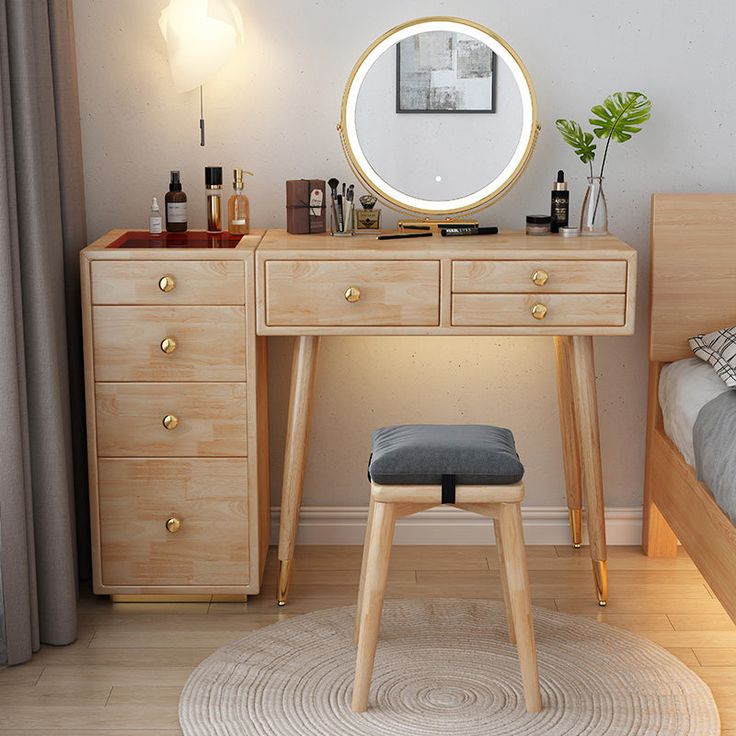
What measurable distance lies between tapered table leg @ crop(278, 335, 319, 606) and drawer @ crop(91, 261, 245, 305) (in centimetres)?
21

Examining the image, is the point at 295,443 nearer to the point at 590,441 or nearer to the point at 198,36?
the point at 590,441

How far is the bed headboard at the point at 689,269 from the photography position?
108 inches

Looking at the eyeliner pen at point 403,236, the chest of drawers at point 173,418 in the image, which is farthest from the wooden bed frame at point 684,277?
the chest of drawers at point 173,418

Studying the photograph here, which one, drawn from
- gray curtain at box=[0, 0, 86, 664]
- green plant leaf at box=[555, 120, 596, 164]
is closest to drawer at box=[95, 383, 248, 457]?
gray curtain at box=[0, 0, 86, 664]

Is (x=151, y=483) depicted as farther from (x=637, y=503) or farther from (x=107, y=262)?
(x=637, y=503)

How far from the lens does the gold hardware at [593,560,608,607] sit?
2.63m

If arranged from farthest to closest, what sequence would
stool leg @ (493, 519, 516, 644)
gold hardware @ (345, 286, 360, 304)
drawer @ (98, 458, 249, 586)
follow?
1. drawer @ (98, 458, 249, 586)
2. gold hardware @ (345, 286, 360, 304)
3. stool leg @ (493, 519, 516, 644)

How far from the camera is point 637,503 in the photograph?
9.92ft

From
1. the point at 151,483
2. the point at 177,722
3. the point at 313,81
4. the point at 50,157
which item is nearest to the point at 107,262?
the point at 50,157

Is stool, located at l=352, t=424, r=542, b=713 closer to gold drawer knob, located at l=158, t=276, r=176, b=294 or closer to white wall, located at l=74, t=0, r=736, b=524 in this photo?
gold drawer knob, located at l=158, t=276, r=176, b=294

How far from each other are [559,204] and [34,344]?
1272 millimetres

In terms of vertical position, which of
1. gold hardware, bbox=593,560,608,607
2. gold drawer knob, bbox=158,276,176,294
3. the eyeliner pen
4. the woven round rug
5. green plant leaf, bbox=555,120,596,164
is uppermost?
green plant leaf, bbox=555,120,596,164

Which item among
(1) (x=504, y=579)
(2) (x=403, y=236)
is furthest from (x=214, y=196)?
(1) (x=504, y=579)

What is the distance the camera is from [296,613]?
259 cm
